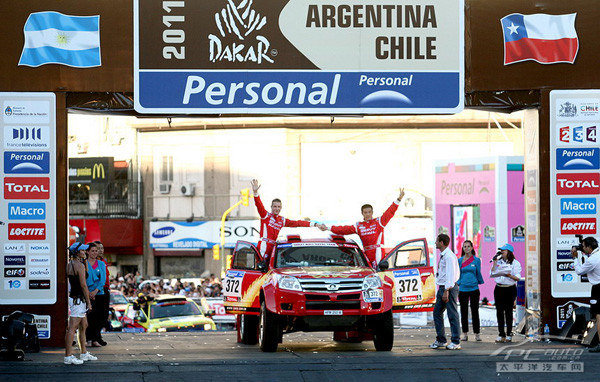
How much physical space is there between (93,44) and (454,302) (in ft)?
23.7

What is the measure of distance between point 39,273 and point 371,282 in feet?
18.2

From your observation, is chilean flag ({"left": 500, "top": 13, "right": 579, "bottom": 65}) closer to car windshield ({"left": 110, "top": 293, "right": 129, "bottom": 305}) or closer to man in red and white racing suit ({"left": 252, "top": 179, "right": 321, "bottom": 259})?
man in red and white racing suit ({"left": 252, "top": 179, "right": 321, "bottom": 259})

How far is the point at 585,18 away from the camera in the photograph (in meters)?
18.4

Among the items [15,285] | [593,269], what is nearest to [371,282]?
[593,269]

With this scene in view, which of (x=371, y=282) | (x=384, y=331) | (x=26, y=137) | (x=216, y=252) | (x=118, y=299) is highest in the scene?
(x=26, y=137)

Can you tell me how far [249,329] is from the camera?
61.7 ft

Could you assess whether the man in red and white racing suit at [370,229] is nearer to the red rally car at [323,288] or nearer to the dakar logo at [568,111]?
the red rally car at [323,288]

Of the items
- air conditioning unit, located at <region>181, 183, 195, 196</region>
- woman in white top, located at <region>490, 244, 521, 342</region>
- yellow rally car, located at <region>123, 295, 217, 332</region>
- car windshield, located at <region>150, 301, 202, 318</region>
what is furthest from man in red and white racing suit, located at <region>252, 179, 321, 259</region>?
air conditioning unit, located at <region>181, 183, 195, 196</region>

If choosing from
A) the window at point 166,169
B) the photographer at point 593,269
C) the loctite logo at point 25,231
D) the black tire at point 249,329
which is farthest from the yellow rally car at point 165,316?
the window at point 166,169

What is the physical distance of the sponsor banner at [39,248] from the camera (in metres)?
17.8

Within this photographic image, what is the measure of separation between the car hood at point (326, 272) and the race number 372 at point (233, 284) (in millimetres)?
1116

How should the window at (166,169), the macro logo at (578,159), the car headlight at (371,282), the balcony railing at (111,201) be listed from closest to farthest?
the car headlight at (371,282) → the macro logo at (578,159) → the window at (166,169) → the balcony railing at (111,201)

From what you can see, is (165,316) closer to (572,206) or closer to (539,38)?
(572,206)

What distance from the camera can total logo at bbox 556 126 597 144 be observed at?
18.4 m
